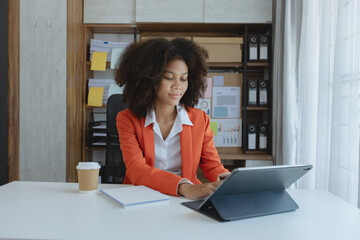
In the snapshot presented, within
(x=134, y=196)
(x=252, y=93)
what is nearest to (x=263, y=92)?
(x=252, y=93)

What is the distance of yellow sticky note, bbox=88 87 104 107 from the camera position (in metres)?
2.63

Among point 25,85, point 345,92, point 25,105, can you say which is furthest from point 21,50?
point 345,92

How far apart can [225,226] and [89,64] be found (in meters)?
2.27

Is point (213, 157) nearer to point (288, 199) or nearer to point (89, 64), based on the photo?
point (288, 199)

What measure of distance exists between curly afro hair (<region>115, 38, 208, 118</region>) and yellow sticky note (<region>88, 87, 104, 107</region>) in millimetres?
1154

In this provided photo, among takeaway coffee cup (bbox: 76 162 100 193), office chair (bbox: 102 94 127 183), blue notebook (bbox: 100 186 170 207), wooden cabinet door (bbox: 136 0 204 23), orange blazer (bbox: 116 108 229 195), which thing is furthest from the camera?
wooden cabinet door (bbox: 136 0 204 23)

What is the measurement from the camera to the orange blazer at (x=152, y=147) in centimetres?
126

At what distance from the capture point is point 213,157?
1.45m

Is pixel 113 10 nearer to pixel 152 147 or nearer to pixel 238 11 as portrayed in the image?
pixel 238 11

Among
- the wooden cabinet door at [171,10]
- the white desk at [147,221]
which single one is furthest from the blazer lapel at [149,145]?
the wooden cabinet door at [171,10]

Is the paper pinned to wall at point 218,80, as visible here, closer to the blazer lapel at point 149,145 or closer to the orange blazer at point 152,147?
the orange blazer at point 152,147

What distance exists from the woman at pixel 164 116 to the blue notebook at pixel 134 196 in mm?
212

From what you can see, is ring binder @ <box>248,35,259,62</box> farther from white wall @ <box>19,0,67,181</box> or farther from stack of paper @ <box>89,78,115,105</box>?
white wall @ <box>19,0,67,181</box>

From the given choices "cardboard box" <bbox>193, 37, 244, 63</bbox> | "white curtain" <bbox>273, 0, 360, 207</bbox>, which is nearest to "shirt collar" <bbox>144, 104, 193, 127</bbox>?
"white curtain" <bbox>273, 0, 360, 207</bbox>
